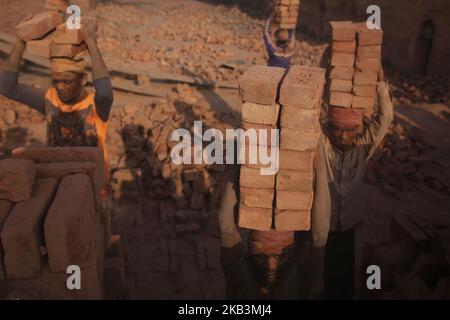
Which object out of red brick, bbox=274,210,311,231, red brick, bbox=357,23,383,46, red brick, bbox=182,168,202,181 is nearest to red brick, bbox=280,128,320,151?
red brick, bbox=274,210,311,231

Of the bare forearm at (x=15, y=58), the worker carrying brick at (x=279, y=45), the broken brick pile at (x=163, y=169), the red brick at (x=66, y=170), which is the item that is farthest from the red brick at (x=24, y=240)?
the worker carrying brick at (x=279, y=45)

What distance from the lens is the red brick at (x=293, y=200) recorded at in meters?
2.77

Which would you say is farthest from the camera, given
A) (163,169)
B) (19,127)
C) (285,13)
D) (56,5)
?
(285,13)

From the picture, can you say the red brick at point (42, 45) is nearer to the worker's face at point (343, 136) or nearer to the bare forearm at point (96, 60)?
the bare forearm at point (96, 60)

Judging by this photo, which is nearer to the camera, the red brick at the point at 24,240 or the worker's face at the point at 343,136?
the red brick at the point at 24,240

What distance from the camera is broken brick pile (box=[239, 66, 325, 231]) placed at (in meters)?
2.55

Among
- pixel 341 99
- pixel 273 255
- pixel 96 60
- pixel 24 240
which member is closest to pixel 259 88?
pixel 273 255

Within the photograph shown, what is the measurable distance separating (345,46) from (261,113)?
195 cm

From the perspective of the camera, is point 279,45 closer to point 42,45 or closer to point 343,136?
point 343,136

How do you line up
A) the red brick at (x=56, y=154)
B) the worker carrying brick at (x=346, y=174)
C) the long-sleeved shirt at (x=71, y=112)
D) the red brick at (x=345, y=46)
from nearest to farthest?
the red brick at (x=56, y=154), the worker carrying brick at (x=346, y=174), the red brick at (x=345, y=46), the long-sleeved shirt at (x=71, y=112)

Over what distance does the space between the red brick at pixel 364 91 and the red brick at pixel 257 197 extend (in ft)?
5.54

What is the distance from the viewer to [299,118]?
2557mm

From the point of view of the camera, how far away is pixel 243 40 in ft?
58.8

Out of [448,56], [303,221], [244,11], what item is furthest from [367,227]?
[244,11]
